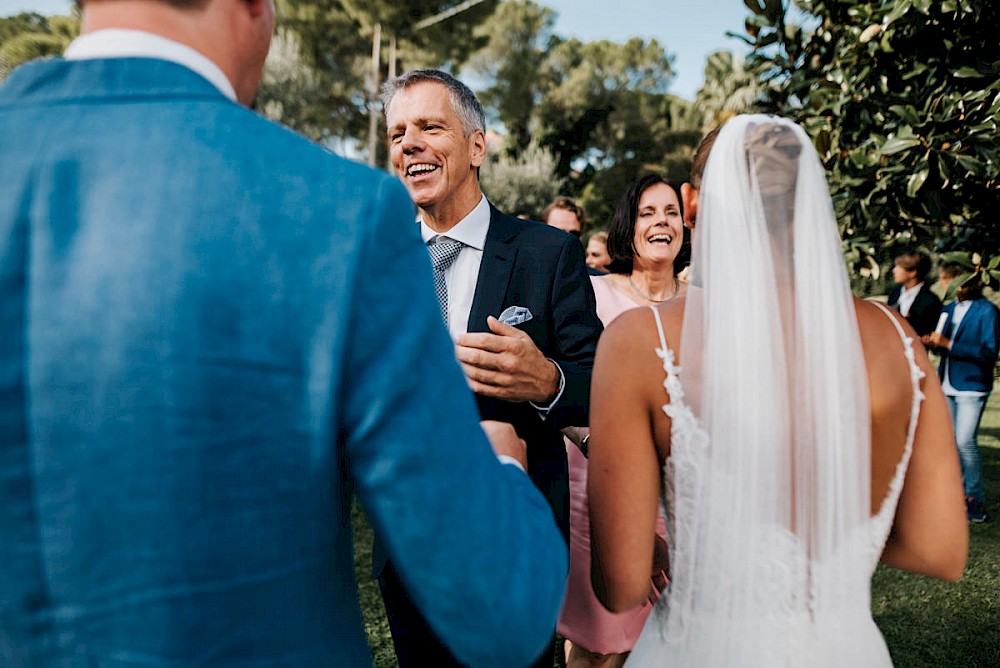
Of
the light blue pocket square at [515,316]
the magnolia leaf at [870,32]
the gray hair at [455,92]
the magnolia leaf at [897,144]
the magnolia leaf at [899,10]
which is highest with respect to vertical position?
the magnolia leaf at [870,32]

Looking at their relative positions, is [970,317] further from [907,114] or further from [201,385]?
[201,385]

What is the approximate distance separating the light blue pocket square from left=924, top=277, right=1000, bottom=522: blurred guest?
5909 mm

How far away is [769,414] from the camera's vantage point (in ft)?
4.98

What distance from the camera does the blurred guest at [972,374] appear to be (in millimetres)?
6098

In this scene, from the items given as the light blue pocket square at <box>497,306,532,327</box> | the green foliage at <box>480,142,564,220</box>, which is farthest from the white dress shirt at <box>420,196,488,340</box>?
the green foliage at <box>480,142,564,220</box>

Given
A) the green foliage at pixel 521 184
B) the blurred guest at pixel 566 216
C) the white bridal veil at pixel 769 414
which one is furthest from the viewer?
the green foliage at pixel 521 184

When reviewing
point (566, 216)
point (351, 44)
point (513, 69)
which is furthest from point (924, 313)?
point (513, 69)

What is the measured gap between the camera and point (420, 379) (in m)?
0.78

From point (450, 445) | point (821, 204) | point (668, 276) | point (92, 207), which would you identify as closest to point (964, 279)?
point (668, 276)

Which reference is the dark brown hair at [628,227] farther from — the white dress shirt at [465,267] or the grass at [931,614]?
the grass at [931,614]

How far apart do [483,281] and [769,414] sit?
1016mm

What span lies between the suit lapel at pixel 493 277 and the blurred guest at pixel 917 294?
6.09 metres

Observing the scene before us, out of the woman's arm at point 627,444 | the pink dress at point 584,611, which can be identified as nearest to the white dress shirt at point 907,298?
the pink dress at point 584,611

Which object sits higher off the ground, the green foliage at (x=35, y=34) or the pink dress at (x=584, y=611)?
the green foliage at (x=35, y=34)
